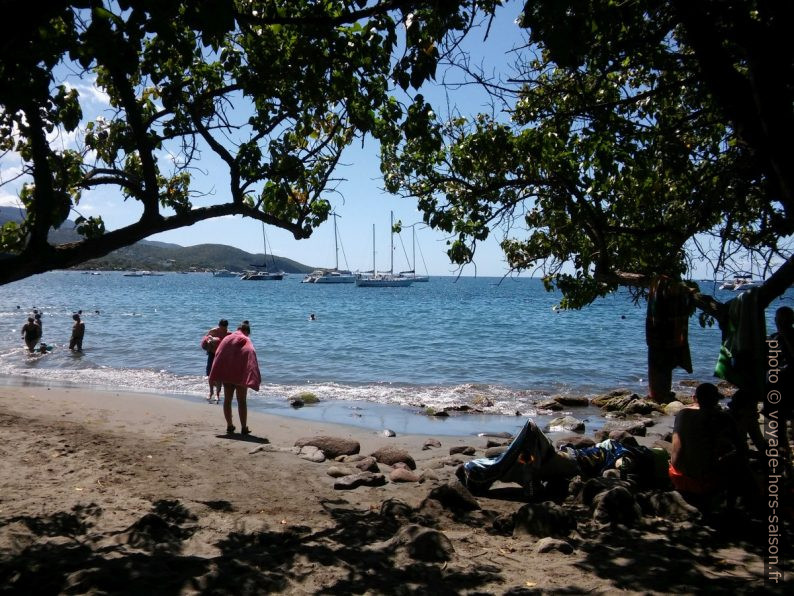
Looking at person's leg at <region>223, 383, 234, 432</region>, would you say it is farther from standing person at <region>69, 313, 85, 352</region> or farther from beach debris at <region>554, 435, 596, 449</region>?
standing person at <region>69, 313, 85, 352</region>

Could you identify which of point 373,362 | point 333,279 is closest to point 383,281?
point 333,279

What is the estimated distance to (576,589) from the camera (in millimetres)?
4289

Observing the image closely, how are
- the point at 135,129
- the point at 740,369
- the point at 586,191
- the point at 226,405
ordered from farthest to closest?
the point at 226,405
the point at 586,191
the point at 740,369
the point at 135,129

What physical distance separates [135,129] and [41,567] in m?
3.40

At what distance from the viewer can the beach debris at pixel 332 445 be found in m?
9.52

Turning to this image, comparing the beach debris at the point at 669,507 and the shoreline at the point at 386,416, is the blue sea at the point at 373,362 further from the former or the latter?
the beach debris at the point at 669,507

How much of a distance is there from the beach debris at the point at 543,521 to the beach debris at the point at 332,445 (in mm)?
4269

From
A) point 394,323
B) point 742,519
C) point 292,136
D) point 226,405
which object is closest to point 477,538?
point 742,519

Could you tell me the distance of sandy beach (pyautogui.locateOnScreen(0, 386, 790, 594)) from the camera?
169 inches

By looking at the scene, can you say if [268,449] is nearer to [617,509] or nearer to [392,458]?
[392,458]

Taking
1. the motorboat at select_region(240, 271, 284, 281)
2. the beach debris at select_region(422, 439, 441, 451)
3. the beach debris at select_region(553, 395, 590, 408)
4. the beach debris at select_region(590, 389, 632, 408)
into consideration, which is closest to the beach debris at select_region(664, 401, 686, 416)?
the beach debris at select_region(590, 389, 632, 408)

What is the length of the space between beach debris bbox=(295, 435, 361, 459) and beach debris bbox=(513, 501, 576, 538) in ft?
→ 14.0

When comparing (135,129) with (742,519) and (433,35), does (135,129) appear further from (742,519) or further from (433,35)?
(742,519)

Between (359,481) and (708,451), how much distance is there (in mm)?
3822
